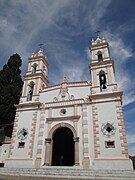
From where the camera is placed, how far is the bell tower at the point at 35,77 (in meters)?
17.4

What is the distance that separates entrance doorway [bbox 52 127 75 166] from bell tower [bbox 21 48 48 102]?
16.0 feet

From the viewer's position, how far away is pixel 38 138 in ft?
46.4

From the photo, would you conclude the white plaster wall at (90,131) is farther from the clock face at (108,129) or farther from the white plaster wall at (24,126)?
the white plaster wall at (24,126)

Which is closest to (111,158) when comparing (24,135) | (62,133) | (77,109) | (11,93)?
(77,109)

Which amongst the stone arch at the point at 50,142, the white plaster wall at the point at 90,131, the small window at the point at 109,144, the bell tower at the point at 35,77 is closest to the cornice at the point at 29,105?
the bell tower at the point at 35,77

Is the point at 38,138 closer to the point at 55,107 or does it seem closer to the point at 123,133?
the point at 55,107

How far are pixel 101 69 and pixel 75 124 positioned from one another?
255 inches

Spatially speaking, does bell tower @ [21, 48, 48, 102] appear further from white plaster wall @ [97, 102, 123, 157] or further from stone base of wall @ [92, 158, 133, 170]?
stone base of wall @ [92, 158, 133, 170]

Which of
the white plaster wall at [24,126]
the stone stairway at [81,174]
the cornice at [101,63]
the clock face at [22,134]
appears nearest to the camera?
the stone stairway at [81,174]

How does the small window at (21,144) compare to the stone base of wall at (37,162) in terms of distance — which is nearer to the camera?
the stone base of wall at (37,162)

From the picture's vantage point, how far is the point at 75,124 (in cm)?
1381

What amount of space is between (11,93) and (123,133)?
15320 millimetres

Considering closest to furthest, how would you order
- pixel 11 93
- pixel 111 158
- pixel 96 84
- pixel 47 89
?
pixel 111 158, pixel 96 84, pixel 47 89, pixel 11 93

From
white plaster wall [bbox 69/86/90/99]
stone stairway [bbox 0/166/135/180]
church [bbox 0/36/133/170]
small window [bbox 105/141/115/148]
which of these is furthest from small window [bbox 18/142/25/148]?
small window [bbox 105/141/115/148]
